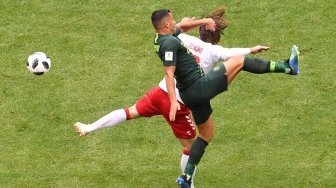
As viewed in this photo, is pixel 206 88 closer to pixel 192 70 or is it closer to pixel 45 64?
pixel 192 70

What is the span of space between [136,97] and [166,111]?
287cm

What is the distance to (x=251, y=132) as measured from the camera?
12.5 m

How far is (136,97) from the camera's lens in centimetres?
1367

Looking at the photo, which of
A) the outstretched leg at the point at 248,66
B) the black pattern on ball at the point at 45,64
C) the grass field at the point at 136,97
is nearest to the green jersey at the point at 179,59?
the outstretched leg at the point at 248,66

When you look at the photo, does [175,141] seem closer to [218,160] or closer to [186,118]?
[218,160]

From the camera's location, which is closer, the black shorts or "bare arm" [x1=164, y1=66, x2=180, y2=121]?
"bare arm" [x1=164, y1=66, x2=180, y2=121]

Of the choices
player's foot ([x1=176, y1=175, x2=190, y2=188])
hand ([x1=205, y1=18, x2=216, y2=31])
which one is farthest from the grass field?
hand ([x1=205, y1=18, x2=216, y2=31])

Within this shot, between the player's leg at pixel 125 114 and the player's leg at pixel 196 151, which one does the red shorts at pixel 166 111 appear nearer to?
the player's leg at pixel 125 114

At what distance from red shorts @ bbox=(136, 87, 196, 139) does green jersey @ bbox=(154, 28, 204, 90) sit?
18.6 inches

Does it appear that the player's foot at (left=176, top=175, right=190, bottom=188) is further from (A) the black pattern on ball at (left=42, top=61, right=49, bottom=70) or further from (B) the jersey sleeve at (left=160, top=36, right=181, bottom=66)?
(A) the black pattern on ball at (left=42, top=61, right=49, bottom=70)

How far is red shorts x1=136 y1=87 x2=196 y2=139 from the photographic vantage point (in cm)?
1082

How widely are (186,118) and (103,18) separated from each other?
5892mm

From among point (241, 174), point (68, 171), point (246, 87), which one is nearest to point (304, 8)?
point (246, 87)

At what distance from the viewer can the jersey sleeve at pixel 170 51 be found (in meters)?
10.1
